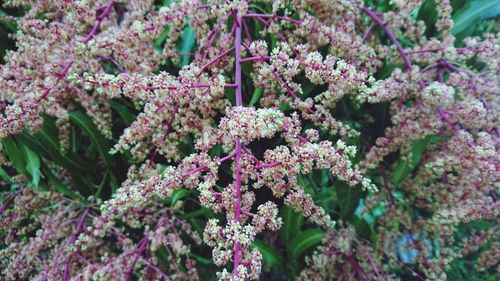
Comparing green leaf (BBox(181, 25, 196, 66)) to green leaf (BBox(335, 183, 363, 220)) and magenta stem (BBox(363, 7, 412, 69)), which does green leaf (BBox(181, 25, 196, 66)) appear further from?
green leaf (BBox(335, 183, 363, 220))

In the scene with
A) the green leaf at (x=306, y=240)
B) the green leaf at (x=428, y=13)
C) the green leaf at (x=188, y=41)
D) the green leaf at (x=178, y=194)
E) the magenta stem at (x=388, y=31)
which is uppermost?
the green leaf at (x=428, y=13)

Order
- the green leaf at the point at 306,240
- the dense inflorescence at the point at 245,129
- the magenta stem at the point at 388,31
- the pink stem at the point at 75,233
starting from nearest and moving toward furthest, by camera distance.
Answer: the dense inflorescence at the point at 245,129 < the pink stem at the point at 75,233 < the magenta stem at the point at 388,31 < the green leaf at the point at 306,240

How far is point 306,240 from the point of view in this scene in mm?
1715

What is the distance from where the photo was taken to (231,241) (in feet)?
3.10

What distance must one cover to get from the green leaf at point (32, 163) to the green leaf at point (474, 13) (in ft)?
6.22

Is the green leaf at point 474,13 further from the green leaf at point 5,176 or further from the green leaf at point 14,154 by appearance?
the green leaf at point 5,176

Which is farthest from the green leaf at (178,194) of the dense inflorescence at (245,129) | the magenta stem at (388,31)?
the magenta stem at (388,31)

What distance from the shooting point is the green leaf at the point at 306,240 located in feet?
5.59

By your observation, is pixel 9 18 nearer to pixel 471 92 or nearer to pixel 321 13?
pixel 321 13

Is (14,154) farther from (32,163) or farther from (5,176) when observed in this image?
(5,176)

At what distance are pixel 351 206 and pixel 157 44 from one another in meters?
1.15

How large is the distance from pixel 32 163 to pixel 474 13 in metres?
2.02

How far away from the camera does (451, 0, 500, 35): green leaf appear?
6.17 feet

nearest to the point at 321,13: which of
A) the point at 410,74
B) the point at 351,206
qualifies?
the point at 410,74
